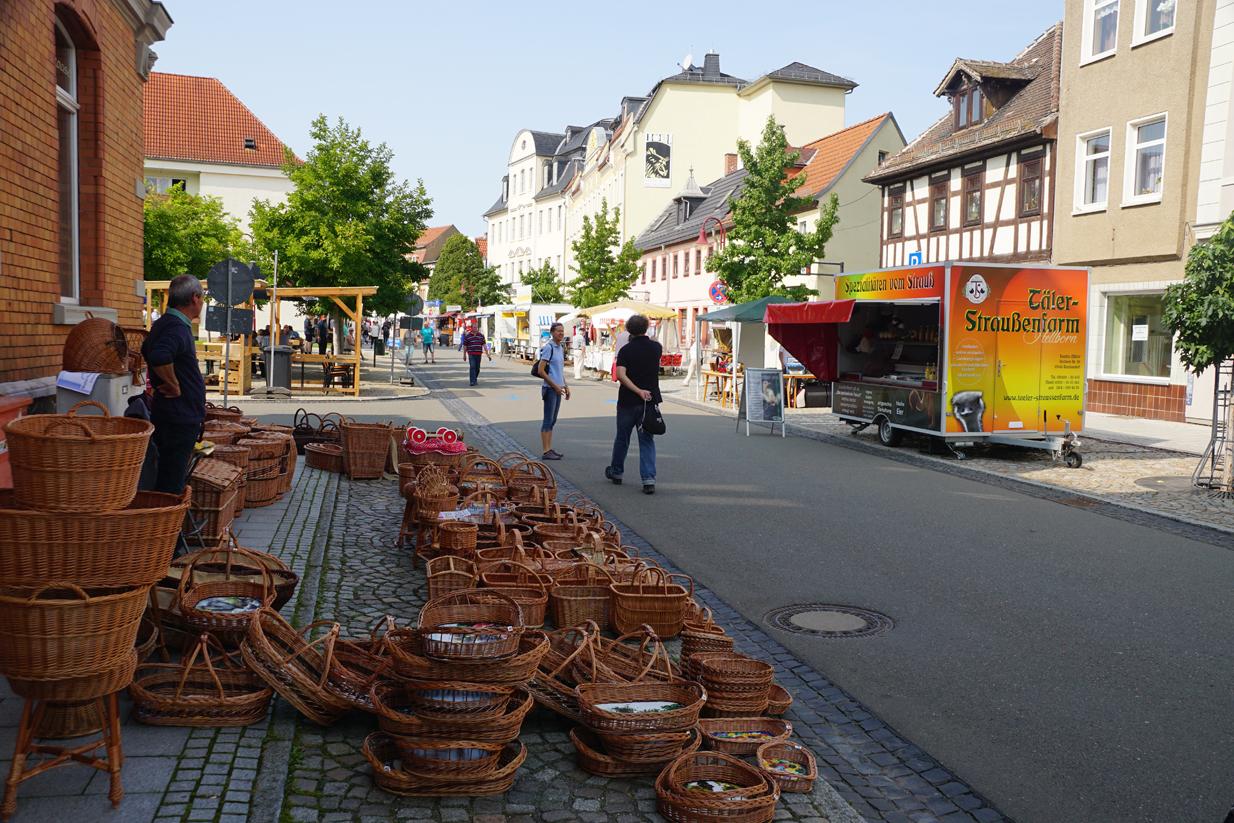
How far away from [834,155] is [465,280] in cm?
6561

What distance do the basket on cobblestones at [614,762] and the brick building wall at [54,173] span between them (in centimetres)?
481

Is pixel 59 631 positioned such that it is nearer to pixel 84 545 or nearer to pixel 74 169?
pixel 84 545

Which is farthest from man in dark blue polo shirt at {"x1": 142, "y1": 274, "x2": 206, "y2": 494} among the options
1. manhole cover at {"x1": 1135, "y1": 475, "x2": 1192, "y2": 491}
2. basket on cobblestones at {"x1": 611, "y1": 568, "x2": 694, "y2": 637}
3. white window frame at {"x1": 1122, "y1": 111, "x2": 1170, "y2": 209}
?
white window frame at {"x1": 1122, "y1": 111, "x2": 1170, "y2": 209}

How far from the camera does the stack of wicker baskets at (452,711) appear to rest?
4.04m

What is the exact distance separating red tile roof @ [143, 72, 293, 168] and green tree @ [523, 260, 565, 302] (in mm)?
16975

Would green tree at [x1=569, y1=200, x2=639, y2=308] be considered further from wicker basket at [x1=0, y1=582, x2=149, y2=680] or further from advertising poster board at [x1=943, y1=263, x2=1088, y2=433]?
wicker basket at [x1=0, y1=582, x2=149, y2=680]

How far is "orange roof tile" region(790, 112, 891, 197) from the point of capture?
39750 mm

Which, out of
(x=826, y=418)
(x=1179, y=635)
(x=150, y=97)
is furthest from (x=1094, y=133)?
(x=150, y=97)

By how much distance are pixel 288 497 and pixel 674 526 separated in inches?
146

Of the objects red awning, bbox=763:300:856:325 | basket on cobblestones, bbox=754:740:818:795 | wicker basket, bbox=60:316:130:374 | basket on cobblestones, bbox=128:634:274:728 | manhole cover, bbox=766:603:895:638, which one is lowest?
manhole cover, bbox=766:603:895:638

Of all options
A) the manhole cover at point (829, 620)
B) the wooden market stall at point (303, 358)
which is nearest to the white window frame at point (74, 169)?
the manhole cover at point (829, 620)

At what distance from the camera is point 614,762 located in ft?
14.0

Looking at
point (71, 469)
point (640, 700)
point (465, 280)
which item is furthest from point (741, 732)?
point (465, 280)

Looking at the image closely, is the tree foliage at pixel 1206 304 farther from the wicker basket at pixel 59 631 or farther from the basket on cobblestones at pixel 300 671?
the wicker basket at pixel 59 631
